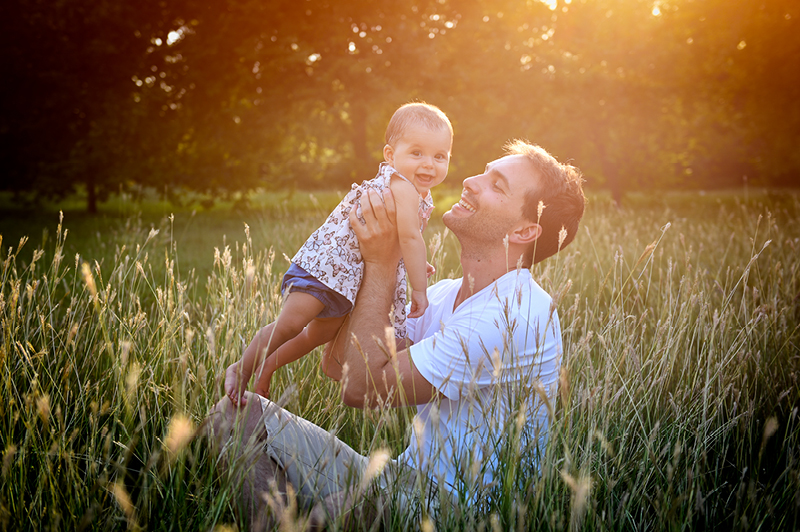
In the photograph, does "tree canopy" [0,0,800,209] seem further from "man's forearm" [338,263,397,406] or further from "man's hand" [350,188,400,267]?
"man's forearm" [338,263,397,406]

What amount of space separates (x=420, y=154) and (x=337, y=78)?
10274 mm

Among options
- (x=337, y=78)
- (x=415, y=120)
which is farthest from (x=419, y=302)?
(x=337, y=78)

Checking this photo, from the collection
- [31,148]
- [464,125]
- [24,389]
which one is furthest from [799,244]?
[31,148]

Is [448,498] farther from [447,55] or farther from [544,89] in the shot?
[544,89]

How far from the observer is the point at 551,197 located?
2.48 meters

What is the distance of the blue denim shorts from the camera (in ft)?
7.49

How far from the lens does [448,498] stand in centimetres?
145

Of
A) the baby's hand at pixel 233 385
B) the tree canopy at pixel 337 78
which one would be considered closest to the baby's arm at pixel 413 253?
the baby's hand at pixel 233 385

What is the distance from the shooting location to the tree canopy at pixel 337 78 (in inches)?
429

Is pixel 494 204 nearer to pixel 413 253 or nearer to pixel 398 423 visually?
pixel 413 253

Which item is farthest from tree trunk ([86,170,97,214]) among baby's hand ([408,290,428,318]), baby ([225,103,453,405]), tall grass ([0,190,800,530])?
baby's hand ([408,290,428,318])

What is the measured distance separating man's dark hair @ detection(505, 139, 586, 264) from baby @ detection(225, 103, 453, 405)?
45cm

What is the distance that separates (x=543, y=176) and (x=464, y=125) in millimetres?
10330

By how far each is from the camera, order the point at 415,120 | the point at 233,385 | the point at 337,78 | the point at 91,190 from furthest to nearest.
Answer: the point at 91,190 → the point at 337,78 → the point at 415,120 → the point at 233,385
